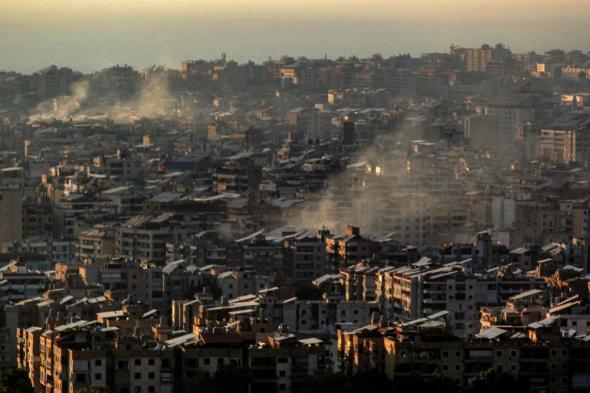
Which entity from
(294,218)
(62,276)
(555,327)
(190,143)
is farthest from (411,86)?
(555,327)

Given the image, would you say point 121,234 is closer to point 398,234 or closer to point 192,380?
point 398,234

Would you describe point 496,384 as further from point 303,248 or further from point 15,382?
point 303,248

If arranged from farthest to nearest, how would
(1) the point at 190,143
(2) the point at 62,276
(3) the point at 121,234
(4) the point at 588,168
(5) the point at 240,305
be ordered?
(1) the point at 190,143
(4) the point at 588,168
(3) the point at 121,234
(2) the point at 62,276
(5) the point at 240,305

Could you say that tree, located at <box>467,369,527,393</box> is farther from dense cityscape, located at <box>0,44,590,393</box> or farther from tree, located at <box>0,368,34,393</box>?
tree, located at <box>0,368,34,393</box>

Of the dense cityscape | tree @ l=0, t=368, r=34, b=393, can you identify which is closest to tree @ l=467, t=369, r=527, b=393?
the dense cityscape

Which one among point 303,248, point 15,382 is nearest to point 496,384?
point 15,382
